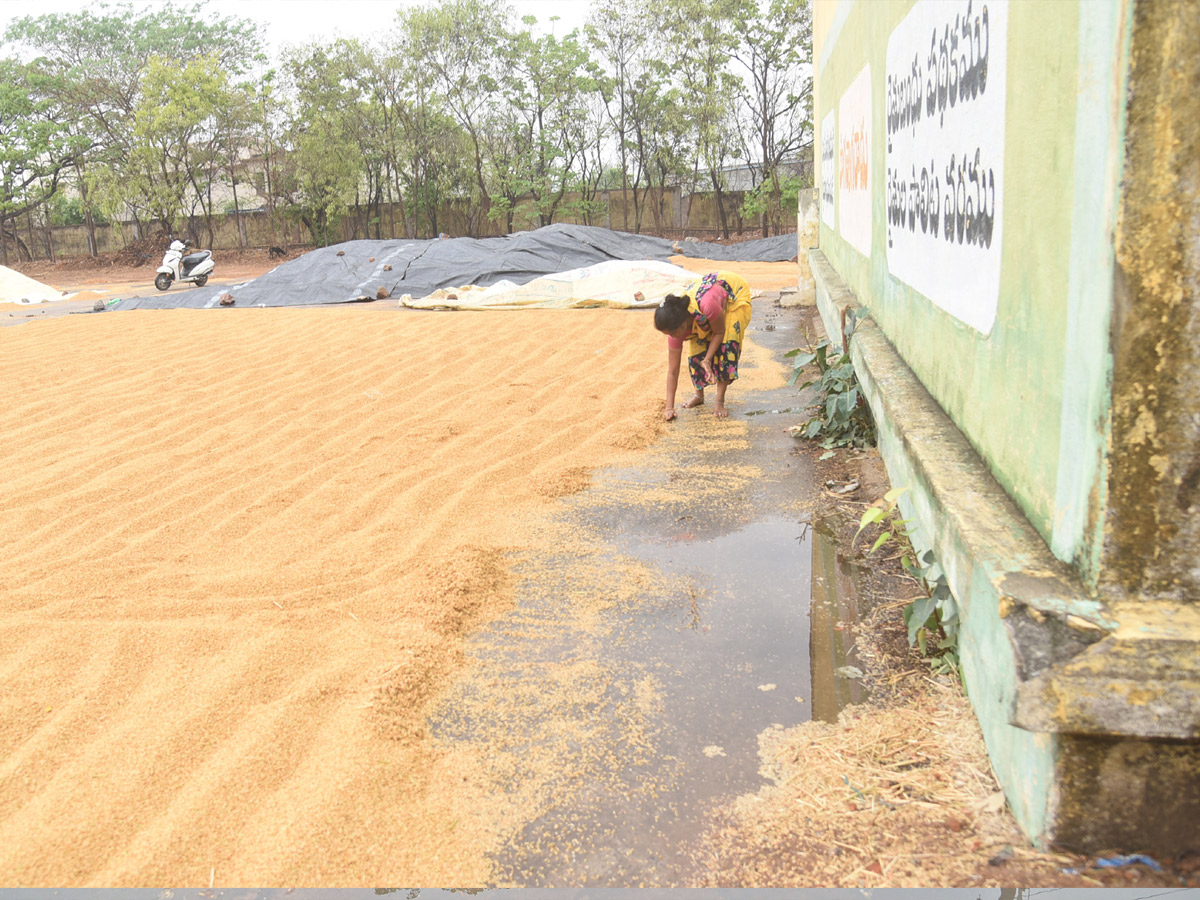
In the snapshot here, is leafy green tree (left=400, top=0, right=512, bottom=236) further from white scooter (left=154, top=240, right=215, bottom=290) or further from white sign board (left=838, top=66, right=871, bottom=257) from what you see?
white sign board (left=838, top=66, right=871, bottom=257)

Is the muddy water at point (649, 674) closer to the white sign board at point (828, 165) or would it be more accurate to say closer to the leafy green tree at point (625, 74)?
the white sign board at point (828, 165)

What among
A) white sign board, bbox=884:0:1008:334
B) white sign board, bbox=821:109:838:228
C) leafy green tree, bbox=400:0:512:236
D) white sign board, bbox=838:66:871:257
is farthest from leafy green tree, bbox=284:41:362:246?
white sign board, bbox=884:0:1008:334

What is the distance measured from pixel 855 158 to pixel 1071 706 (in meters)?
5.14

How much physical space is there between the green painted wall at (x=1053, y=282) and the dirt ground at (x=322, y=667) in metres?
0.66

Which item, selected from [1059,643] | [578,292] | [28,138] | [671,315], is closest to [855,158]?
[671,315]

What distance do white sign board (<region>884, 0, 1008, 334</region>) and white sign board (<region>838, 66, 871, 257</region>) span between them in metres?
1.22

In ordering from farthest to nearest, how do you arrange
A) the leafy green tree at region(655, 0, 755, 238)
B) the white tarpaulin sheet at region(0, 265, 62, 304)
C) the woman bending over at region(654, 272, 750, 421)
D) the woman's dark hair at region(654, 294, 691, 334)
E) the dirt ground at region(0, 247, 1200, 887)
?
the leafy green tree at region(655, 0, 755, 238), the white tarpaulin sheet at region(0, 265, 62, 304), the woman bending over at region(654, 272, 750, 421), the woman's dark hair at region(654, 294, 691, 334), the dirt ground at region(0, 247, 1200, 887)

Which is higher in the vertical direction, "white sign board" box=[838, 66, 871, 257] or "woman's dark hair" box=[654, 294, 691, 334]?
"white sign board" box=[838, 66, 871, 257]

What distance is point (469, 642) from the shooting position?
2.78 m

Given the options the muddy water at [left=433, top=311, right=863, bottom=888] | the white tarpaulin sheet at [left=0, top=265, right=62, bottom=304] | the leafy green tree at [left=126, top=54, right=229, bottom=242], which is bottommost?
the muddy water at [left=433, top=311, right=863, bottom=888]

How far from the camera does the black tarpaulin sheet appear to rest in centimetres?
1249

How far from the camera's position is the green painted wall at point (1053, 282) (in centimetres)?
149

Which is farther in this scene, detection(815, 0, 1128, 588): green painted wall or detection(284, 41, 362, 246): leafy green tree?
detection(284, 41, 362, 246): leafy green tree

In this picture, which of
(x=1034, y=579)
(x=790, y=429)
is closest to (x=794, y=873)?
(x=1034, y=579)
